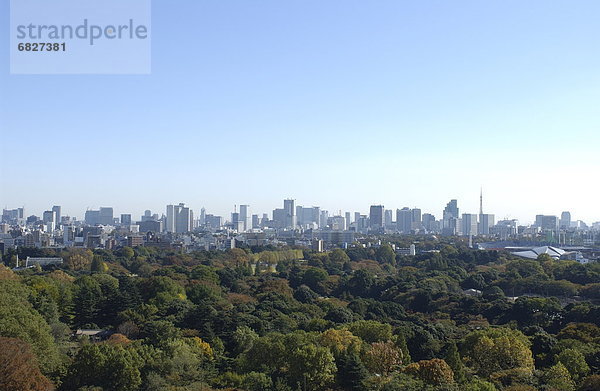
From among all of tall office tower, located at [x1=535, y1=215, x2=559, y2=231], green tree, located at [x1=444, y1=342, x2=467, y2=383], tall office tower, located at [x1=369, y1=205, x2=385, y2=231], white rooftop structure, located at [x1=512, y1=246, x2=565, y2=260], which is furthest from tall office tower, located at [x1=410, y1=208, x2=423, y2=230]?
green tree, located at [x1=444, y1=342, x2=467, y2=383]

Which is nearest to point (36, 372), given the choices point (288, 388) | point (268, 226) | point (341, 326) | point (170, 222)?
point (288, 388)

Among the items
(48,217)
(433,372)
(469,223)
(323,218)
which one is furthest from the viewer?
(323,218)

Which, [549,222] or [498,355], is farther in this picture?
[549,222]

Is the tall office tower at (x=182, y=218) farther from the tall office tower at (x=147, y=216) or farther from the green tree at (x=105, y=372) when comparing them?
the green tree at (x=105, y=372)

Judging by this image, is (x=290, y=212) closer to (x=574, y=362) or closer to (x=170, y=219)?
(x=170, y=219)

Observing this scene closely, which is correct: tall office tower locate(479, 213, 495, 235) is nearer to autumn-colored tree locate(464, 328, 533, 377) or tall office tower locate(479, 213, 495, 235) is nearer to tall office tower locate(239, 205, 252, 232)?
tall office tower locate(239, 205, 252, 232)

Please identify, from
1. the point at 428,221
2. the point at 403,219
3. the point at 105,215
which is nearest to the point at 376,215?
the point at 403,219

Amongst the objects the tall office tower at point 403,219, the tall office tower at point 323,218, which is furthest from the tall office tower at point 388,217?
the tall office tower at point 323,218

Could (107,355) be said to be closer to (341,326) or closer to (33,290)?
(341,326)
